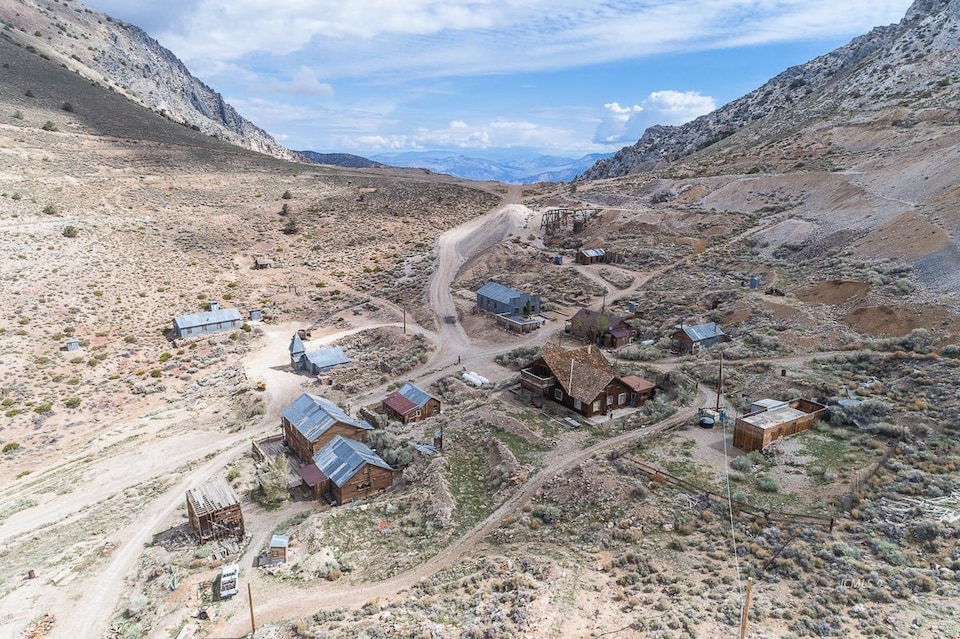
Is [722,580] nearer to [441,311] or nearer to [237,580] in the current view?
[237,580]

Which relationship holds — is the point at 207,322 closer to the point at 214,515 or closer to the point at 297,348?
the point at 297,348

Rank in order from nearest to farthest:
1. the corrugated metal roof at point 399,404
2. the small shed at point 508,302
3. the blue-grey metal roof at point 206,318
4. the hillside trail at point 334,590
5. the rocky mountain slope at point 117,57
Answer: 1. the hillside trail at point 334,590
2. the corrugated metal roof at point 399,404
3. the small shed at point 508,302
4. the blue-grey metal roof at point 206,318
5. the rocky mountain slope at point 117,57

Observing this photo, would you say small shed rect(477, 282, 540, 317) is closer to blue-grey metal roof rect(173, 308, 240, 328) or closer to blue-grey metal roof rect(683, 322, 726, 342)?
blue-grey metal roof rect(683, 322, 726, 342)

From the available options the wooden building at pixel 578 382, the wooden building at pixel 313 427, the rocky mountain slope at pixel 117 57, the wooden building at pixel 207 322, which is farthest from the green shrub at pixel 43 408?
the rocky mountain slope at pixel 117 57

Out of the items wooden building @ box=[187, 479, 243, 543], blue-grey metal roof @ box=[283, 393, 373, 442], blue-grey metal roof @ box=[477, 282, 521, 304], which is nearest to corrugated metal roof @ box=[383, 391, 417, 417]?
blue-grey metal roof @ box=[283, 393, 373, 442]

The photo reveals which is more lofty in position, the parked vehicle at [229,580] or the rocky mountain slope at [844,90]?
the rocky mountain slope at [844,90]

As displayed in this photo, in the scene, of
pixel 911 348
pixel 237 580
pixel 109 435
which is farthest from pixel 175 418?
pixel 911 348

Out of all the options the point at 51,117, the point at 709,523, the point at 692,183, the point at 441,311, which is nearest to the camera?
the point at 709,523

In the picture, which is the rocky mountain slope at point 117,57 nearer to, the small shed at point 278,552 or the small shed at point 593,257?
the small shed at point 593,257
